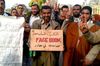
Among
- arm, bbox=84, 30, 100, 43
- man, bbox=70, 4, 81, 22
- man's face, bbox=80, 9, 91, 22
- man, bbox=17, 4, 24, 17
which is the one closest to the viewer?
arm, bbox=84, 30, 100, 43

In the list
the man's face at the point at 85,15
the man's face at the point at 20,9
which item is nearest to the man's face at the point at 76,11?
the man's face at the point at 85,15

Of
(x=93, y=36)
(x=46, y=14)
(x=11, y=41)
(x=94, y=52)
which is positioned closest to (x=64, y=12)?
(x=46, y=14)

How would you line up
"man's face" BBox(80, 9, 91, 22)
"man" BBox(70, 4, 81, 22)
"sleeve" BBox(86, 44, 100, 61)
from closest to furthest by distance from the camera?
"sleeve" BBox(86, 44, 100, 61), "man's face" BBox(80, 9, 91, 22), "man" BBox(70, 4, 81, 22)

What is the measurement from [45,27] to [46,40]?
0.28m

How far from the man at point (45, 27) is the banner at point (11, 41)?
0.35 meters

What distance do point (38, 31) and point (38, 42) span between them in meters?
0.23

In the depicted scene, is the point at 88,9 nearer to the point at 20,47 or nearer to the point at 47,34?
the point at 47,34

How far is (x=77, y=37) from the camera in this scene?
8328 millimetres

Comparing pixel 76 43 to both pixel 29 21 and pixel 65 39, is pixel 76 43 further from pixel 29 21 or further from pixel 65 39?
pixel 29 21

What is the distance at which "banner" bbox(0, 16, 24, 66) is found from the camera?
8.27 metres

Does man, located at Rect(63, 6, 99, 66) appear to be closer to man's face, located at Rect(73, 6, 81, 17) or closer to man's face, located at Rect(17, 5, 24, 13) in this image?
man's face, located at Rect(73, 6, 81, 17)

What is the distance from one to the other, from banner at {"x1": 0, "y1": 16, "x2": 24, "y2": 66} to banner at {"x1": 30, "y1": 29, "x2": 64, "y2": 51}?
27 centimetres

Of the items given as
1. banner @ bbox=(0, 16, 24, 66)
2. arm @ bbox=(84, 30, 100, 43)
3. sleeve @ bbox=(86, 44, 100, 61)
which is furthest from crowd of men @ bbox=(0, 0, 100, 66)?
arm @ bbox=(84, 30, 100, 43)

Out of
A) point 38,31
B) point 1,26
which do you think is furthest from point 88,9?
point 1,26
